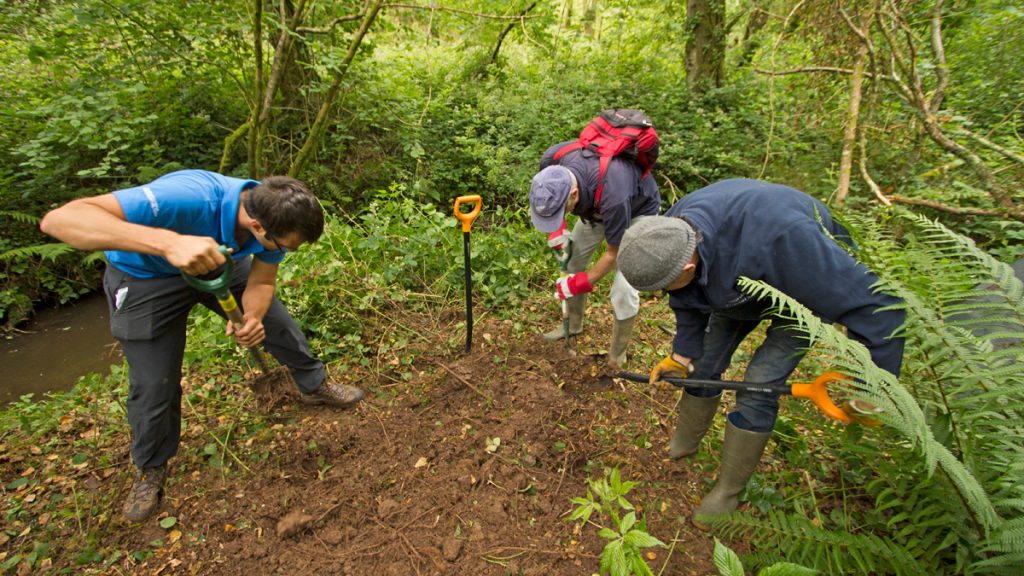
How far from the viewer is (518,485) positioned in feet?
7.79

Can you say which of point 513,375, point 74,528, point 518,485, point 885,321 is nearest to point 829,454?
point 885,321

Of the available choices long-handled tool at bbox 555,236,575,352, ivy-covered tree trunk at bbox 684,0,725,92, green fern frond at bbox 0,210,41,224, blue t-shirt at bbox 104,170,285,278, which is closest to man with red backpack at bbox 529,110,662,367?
long-handled tool at bbox 555,236,575,352

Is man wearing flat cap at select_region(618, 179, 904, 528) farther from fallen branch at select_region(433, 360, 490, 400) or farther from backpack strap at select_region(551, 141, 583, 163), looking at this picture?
fallen branch at select_region(433, 360, 490, 400)

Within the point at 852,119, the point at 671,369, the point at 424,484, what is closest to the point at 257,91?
the point at 424,484

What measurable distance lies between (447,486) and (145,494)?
1.55 meters

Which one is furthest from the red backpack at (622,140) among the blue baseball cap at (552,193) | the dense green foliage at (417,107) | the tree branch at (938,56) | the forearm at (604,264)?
the tree branch at (938,56)

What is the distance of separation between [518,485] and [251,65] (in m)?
5.73

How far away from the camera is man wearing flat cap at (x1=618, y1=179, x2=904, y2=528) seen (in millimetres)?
1578

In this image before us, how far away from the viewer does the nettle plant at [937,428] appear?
49.6 inches

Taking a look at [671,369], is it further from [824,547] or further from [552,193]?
[552,193]

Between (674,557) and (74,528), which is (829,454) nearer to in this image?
(674,557)

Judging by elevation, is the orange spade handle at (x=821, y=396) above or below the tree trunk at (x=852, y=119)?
below

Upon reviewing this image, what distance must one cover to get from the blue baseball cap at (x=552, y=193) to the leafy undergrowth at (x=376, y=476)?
1147mm

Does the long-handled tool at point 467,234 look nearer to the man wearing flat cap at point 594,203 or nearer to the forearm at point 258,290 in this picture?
the man wearing flat cap at point 594,203
